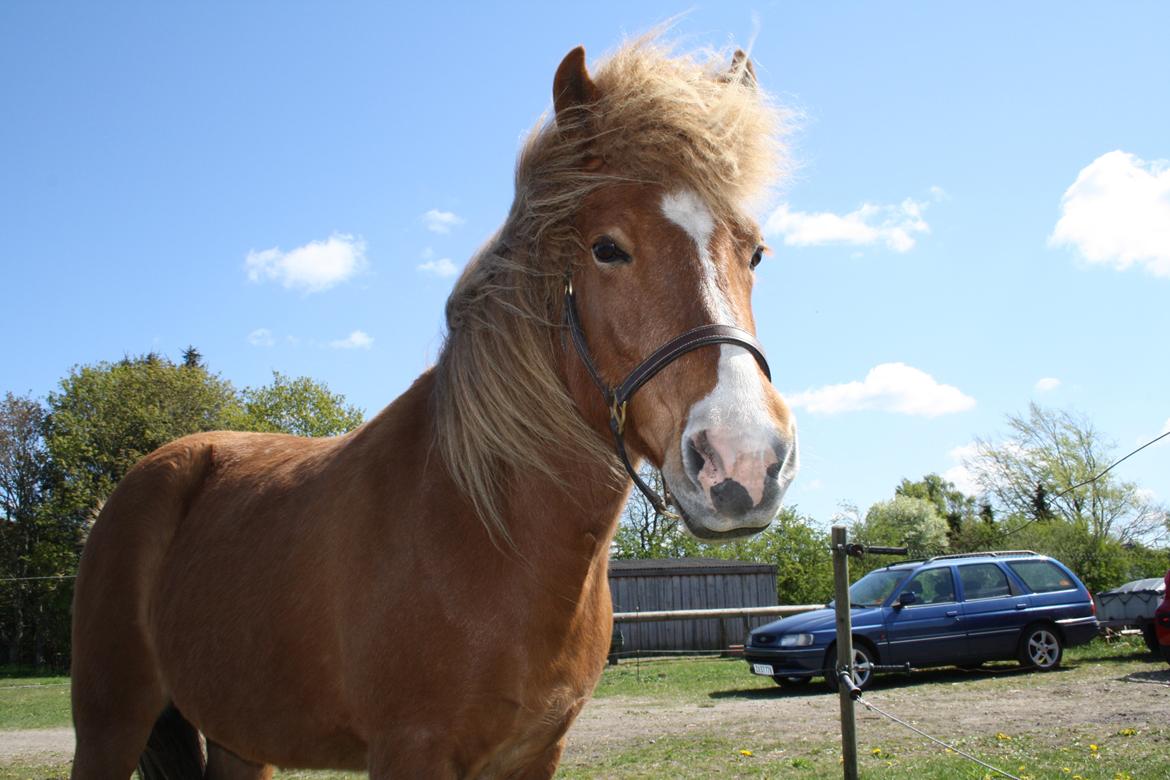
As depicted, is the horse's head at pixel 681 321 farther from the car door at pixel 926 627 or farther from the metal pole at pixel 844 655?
the car door at pixel 926 627

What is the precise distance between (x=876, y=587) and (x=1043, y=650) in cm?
255

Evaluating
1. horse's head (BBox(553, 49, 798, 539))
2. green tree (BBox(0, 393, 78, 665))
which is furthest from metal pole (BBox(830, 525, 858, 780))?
green tree (BBox(0, 393, 78, 665))

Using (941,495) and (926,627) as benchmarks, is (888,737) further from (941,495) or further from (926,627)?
(941,495)

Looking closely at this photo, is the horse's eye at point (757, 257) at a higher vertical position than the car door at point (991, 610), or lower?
higher

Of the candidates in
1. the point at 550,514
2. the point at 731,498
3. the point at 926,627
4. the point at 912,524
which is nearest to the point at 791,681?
the point at 926,627

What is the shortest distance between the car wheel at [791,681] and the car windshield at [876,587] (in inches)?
52.0

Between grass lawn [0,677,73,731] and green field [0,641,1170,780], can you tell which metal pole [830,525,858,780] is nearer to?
green field [0,641,1170,780]

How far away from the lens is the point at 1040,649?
11930mm

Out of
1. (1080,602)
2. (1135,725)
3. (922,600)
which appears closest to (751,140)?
(1135,725)

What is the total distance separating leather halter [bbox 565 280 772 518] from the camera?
170 cm

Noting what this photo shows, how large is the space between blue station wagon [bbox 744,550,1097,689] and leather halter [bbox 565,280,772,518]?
10116 millimetres

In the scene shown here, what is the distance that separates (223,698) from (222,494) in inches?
31.7

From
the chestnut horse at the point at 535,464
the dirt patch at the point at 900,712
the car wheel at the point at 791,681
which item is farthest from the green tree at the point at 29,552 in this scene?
the chestnut horse at the point at 535,464

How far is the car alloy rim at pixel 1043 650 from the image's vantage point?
1188 cm
